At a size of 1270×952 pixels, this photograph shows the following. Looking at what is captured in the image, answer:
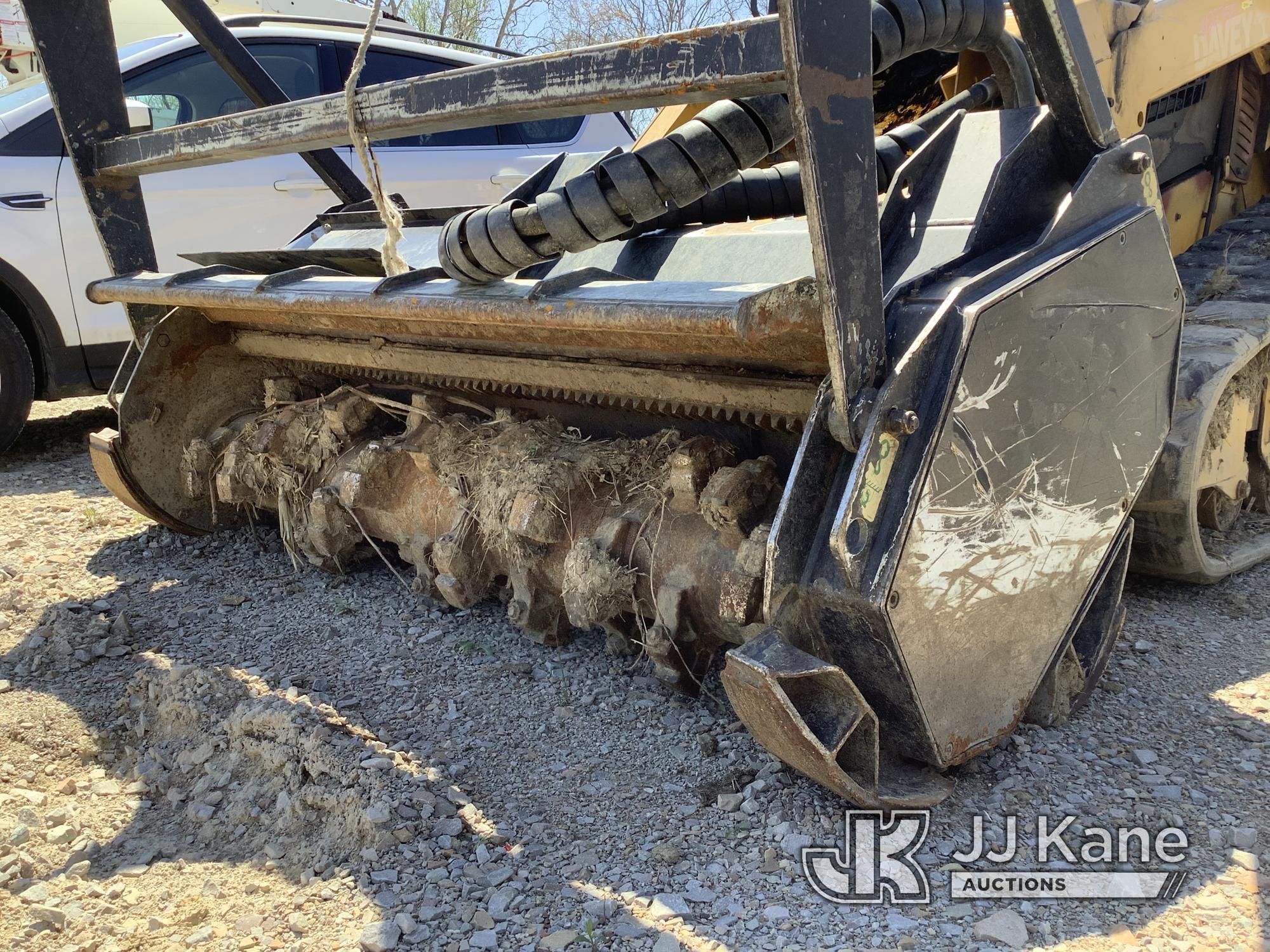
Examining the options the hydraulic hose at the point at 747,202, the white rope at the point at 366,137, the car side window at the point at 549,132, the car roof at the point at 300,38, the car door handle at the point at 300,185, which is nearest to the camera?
the white rope at the point at 366,137

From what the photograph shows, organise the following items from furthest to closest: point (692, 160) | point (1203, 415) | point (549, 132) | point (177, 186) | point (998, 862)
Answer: point (549, 132), point (177, 186), point (1203, 415), point (692, 160), point (998, 862)

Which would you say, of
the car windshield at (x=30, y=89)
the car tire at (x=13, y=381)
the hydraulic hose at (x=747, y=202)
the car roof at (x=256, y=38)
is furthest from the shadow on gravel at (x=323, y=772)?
the car windshield at (x=30, y=89)

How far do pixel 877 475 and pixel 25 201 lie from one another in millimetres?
4668

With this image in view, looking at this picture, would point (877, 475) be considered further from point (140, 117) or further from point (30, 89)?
point (30, 89)

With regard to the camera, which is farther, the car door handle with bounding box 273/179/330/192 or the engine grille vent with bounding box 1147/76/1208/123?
the car door handle with bounding box 273/179/330/192

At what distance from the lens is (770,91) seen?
1854 mm

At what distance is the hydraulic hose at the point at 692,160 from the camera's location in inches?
82.1

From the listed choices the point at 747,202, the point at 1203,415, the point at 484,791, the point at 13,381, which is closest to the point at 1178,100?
the point at 1203,415

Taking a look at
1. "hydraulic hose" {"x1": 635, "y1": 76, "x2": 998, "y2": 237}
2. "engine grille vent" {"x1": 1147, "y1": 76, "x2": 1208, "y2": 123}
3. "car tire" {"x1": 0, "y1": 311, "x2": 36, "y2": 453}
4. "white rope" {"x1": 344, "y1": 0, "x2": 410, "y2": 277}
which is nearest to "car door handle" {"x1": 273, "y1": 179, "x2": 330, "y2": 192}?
"car tire" {"x1": 0, "y1": 311, "x2": 36, "y2": 453}

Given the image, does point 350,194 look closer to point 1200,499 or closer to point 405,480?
point 405,480

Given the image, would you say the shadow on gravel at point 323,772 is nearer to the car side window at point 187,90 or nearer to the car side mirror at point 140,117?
the car side mirror at point 140,117

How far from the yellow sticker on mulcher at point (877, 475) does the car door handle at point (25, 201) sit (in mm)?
4624

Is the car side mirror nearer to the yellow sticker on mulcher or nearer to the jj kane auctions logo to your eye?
the yellow sticker on mulcher

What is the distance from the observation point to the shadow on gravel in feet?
6.81
